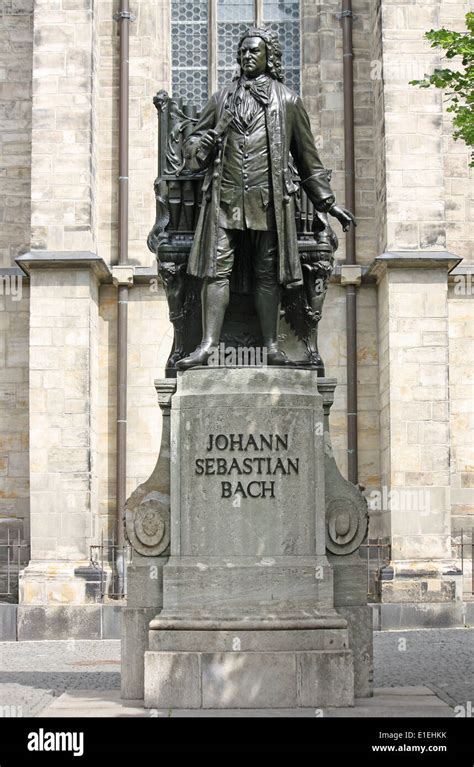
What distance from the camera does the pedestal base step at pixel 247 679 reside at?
8484 mm

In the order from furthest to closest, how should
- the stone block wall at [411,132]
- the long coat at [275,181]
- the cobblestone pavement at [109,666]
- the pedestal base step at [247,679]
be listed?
the stone block wall at [411,132] → the cobblestone pavement at [109,666] → the long coat at [275,181] → the pedestal base step at [247,679]

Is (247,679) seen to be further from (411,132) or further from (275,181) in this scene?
(411,132)

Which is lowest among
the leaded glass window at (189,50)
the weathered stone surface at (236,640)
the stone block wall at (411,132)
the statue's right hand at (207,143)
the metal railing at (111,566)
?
the metal railing at (111,566)

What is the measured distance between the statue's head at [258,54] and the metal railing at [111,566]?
987 cm

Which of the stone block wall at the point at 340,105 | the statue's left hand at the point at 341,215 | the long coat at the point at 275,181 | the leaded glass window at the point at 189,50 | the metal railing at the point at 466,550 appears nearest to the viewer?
the long coat at the point at 275,181

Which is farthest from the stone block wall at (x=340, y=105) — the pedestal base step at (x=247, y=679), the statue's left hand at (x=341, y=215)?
the pedestal base step at (x=247, y=679)

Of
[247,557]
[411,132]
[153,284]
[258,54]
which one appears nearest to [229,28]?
[411,132]

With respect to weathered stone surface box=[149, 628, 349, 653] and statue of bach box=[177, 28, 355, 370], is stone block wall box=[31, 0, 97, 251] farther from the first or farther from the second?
weathered stone surface box=[149, 628, 349, 653]

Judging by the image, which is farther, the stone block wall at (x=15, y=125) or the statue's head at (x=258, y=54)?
the stone block wall at (x=15, y=125)

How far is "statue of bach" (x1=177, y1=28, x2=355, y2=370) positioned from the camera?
920cm

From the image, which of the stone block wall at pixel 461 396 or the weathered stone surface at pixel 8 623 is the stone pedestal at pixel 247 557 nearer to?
the weathered stone surface at pixel 8 623

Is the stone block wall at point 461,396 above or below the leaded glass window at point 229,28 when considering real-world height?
below

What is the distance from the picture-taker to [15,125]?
20156 mm

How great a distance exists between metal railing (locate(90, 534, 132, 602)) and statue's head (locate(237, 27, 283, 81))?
9867 millimetres
